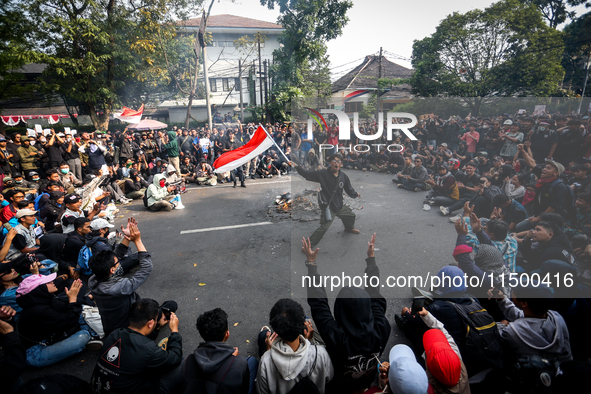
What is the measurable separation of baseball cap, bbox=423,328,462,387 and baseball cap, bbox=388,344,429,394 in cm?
14

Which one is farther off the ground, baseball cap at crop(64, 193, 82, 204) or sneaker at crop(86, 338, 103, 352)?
baseball cap at crop(64, 193, 82, 204)

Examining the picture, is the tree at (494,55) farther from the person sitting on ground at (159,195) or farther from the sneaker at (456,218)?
the person sitting on ground at (159,195)

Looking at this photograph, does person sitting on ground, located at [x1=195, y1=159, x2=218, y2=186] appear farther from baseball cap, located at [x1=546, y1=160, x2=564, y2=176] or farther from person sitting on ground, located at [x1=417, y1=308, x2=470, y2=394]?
person sitting on ground, located at [x1=417, y1=308, x2=470, y2=394]

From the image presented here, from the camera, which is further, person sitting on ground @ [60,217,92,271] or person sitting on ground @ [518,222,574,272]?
person sitting on ground @ [60,217,92,271]

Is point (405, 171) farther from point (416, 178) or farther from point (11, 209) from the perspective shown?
point (11, 209)

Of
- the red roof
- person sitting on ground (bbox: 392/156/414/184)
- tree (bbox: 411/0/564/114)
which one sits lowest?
person sitting on ground (bbox: 392/156/414/184)

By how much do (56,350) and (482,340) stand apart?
4.07 meters

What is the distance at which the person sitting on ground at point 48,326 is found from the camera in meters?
3.20

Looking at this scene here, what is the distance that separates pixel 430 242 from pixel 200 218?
546 centimetres

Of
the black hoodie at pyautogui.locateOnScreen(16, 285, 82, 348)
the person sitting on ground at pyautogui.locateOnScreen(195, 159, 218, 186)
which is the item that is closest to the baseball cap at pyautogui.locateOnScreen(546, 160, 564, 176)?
the black hoodie at pyautogui.locateOnScreen(16, 285, 82, 348)

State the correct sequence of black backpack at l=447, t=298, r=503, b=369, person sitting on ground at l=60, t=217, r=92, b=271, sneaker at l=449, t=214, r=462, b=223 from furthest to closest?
person sitting on ground at l=60, t=217, r=92, b=271 → sneaker at l=449, t=214, r=462, b=223 → black backpack at l=447, t=298, r=503, b=369

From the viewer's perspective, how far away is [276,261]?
5504 millimetres

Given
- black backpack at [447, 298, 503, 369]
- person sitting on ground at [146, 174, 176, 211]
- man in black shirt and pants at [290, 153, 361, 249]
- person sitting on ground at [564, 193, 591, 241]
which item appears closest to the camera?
black backpack at [447, 298, 503, 369]

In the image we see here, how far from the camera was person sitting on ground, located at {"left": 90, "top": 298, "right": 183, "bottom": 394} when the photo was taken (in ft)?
7.63
